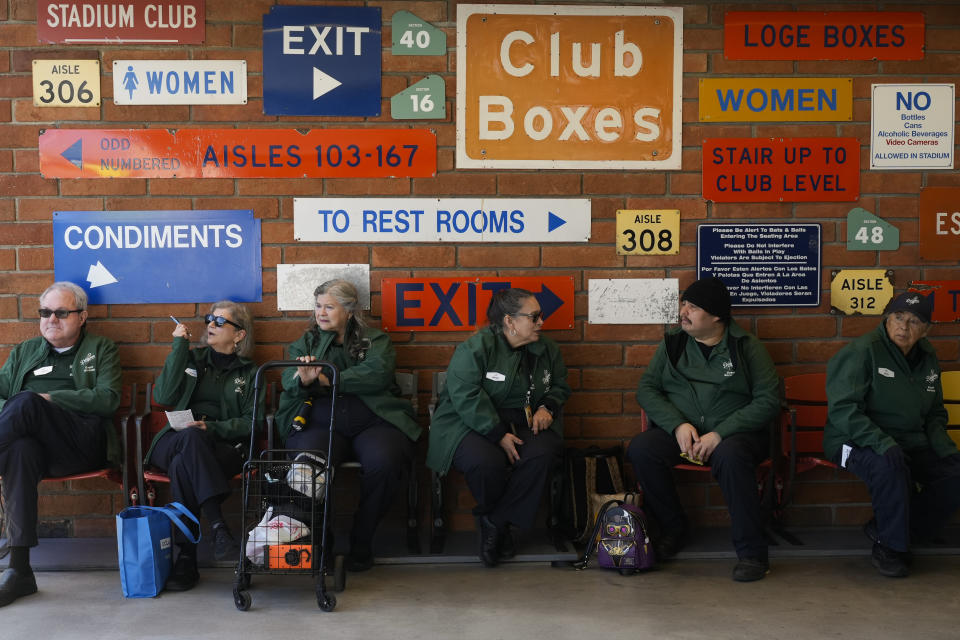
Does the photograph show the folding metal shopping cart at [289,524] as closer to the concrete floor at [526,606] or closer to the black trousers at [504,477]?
the concrete floor at [526,606]

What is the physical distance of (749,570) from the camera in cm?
392

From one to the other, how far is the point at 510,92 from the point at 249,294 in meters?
1.74

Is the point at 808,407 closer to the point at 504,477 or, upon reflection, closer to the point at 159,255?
the point at 504,477

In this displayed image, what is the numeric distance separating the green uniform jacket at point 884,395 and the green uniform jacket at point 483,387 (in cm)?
131

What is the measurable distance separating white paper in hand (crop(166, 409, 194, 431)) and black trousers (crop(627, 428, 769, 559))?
214 centimetres

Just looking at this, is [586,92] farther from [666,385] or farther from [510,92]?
[666,385]

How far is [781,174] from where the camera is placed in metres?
4.67

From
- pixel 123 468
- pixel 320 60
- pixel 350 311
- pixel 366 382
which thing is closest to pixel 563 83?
pixel 320 60

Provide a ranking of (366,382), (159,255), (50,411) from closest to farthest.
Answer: (50,411), (366,382), (159,255)

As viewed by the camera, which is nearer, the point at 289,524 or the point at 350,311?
the point at 289,524

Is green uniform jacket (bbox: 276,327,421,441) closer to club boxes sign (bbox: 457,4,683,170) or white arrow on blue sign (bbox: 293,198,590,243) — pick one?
white arrow on blue sign (bbox: 293,198,590,243)

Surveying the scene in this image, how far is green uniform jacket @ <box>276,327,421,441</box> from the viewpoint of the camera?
4211mm

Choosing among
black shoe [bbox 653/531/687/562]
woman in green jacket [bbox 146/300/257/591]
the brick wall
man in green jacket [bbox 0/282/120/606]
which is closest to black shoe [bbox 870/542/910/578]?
the brick wall

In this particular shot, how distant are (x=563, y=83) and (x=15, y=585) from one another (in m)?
3.51
